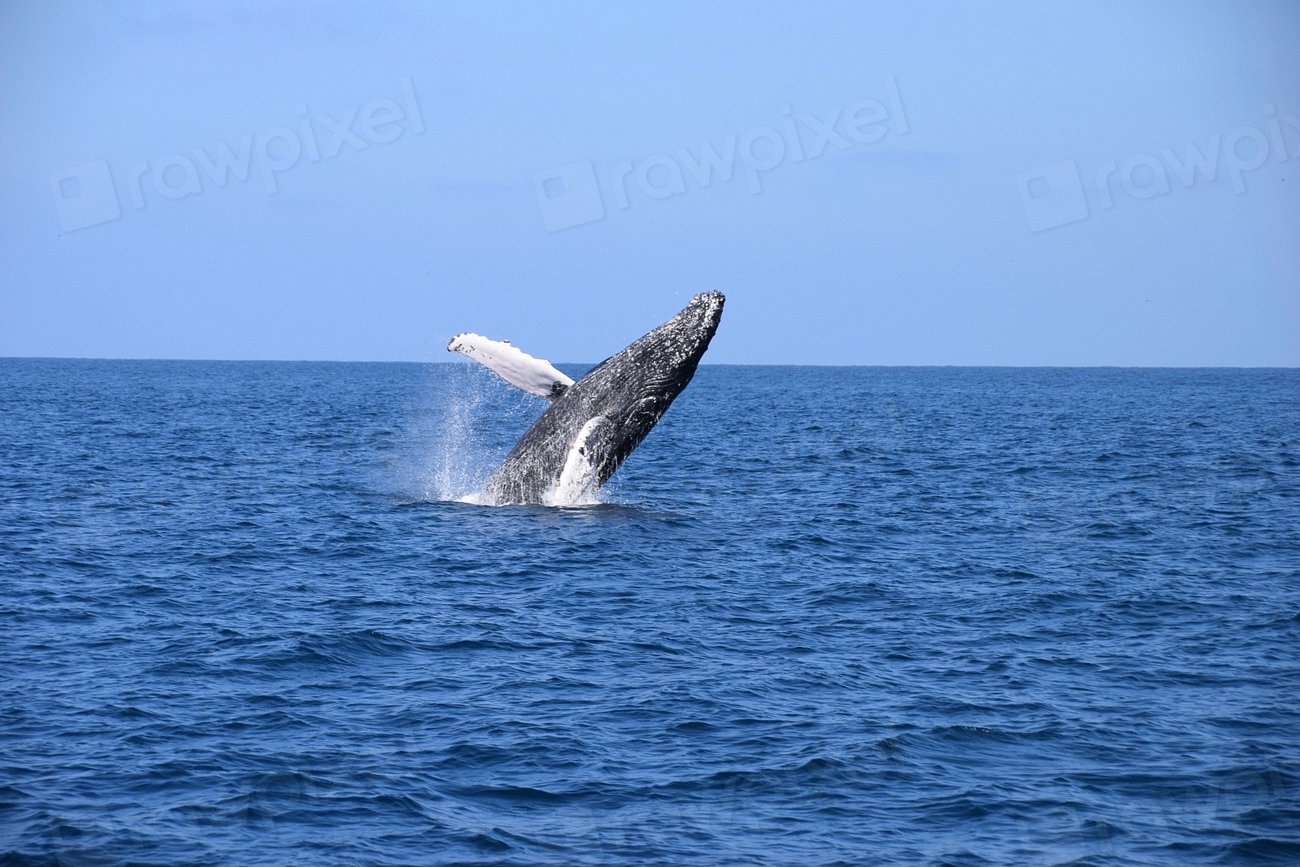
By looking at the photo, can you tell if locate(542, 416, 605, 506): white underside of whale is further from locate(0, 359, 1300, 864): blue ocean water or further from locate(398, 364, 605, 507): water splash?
locate(0, 359, 1300, 864): blue ocean water

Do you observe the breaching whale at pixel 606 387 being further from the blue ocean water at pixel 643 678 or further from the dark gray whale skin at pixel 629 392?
the blue ocean water at pixel 643 678

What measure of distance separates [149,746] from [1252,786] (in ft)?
31.5

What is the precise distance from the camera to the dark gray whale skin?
63.7ft

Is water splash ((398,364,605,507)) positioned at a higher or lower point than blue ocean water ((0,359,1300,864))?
higher

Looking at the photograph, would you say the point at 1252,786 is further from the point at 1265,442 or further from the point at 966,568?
the point at 1265,442

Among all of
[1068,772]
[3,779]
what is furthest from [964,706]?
[3,779]

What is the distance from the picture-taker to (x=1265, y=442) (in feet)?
165

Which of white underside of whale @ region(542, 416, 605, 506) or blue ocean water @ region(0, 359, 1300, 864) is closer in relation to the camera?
blue ocean water @ region(0, 359, 1300, 864)

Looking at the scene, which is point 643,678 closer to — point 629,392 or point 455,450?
point 629,392

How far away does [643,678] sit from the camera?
13.4m

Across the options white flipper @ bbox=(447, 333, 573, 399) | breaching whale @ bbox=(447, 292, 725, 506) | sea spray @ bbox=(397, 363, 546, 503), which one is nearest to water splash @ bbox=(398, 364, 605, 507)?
sea spray @ bbox=(397, 363, 546, 503)

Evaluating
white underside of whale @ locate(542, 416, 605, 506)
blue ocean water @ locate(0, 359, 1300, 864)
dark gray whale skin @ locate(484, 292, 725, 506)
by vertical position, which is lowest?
blue ocean water @ locate(0, 359, 1300, 864)

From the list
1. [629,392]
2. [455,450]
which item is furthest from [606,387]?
[455,450]

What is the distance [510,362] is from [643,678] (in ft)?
24.3
